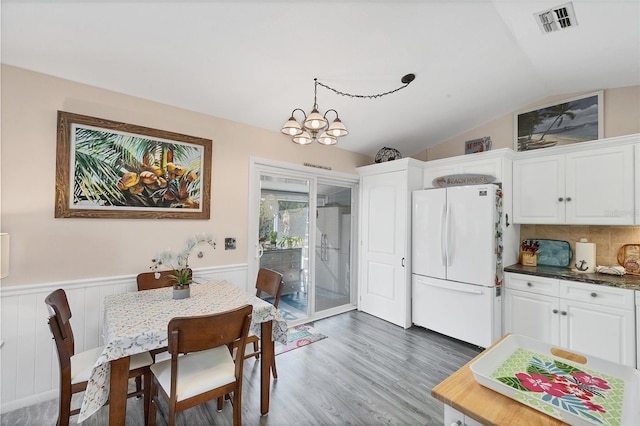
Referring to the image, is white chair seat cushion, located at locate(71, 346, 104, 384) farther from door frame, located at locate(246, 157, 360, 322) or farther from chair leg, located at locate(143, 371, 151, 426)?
door frame, located at locate(246, 157, 360, 322)

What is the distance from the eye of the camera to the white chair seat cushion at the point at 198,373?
4.99 feet

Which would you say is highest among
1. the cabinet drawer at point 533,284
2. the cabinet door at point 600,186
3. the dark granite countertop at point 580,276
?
the cabinet door at point 600,186

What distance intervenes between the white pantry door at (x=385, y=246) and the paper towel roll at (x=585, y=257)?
1712 millimetres

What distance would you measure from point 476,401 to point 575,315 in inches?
100

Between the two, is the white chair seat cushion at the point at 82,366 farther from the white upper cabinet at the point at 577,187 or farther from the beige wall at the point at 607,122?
the beige wall at the point at 607,122

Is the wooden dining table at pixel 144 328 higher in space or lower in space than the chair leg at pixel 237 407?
higher

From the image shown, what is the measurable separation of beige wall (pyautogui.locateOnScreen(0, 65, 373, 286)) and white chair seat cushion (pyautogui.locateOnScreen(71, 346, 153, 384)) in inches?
28.8

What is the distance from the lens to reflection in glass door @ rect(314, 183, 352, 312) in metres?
3.94

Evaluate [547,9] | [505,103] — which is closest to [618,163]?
[505,103]

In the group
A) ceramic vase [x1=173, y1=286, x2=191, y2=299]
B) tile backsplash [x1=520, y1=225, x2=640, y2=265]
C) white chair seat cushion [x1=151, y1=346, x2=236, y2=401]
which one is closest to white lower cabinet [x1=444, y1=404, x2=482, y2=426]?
white chair seat cushion [x1=151, y1=346, x2=236, y2=401]

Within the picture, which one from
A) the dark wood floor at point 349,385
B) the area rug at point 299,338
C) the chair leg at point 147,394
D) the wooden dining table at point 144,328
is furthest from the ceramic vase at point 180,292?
the area rug at point 299,338

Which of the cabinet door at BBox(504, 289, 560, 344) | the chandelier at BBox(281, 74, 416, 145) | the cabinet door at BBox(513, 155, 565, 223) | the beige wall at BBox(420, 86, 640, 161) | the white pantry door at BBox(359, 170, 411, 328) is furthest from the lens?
the white pantry door at BBox(359, 170, 411, 328)

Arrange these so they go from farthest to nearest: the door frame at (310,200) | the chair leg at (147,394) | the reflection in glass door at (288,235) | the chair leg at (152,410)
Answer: the reflection in glass door at (288,235) → the door frame at (310,200) → the chair leg at (147,394) → the chair leg at (152,410)

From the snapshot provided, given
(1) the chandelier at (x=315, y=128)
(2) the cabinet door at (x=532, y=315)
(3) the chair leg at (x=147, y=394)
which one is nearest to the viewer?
(3) the chair leg at (x=147, y=394)
